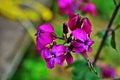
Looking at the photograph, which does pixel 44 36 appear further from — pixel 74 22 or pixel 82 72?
pixel 82 72

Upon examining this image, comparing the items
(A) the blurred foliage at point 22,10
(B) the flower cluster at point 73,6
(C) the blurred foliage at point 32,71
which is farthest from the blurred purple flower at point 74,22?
(A) the blurred foliage at point 22,10

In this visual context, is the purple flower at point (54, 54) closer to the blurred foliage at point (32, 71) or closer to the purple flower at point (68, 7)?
the purple flower at point (68, 7)

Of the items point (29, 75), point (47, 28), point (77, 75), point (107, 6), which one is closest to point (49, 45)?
point (47, 28)

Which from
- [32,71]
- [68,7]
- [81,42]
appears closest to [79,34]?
[81,42]

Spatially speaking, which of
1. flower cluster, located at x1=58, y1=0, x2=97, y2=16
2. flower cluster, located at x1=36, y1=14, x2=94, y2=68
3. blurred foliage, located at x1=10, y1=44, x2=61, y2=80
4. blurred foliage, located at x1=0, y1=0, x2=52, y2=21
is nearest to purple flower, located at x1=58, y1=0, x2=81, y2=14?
flower cluster, located at x1=58, y1=0, x2=97, y2=16

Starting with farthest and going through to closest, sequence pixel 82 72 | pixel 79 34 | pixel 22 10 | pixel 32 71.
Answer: pixel 22 10 < pixel 32 71 < pixel 82 72 < pixel 79 34

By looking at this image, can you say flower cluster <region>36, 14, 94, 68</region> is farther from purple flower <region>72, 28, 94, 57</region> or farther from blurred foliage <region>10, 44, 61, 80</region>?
blurred foliage <region>10, 44, 61, 80</region>
